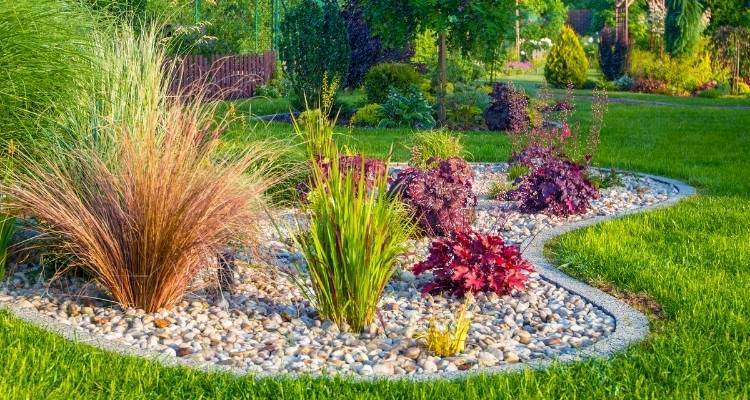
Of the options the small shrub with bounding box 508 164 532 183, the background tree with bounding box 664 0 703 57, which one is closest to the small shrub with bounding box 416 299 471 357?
the small shrub with bounding box 508 164 532 183

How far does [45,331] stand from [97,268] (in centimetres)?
56

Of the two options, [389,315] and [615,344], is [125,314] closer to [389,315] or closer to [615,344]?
[389,315]

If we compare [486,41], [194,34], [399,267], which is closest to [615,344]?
[399,267]

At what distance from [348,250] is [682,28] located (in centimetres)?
1990

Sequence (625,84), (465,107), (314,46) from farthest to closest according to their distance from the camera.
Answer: (625,84) < (314,46) < (465,107)

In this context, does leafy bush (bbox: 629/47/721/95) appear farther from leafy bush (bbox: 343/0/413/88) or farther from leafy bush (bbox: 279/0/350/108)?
leafy bush (bbox: 279/0/350/108)

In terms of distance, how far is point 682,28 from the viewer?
22.7 meters

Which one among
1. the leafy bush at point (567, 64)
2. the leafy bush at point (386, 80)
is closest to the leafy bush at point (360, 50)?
the leafy bush at point (386, 80)

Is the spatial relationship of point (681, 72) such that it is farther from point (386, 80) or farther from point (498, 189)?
point (498, 189)

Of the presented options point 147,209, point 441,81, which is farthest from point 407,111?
point 147,209

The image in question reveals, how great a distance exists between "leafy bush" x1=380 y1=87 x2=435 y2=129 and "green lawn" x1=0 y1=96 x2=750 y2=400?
6.34m

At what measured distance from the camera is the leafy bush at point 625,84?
75.5ft

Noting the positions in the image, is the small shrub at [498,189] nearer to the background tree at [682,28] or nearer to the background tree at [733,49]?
the background tree at [733,49]

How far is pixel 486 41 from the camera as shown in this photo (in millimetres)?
13008
